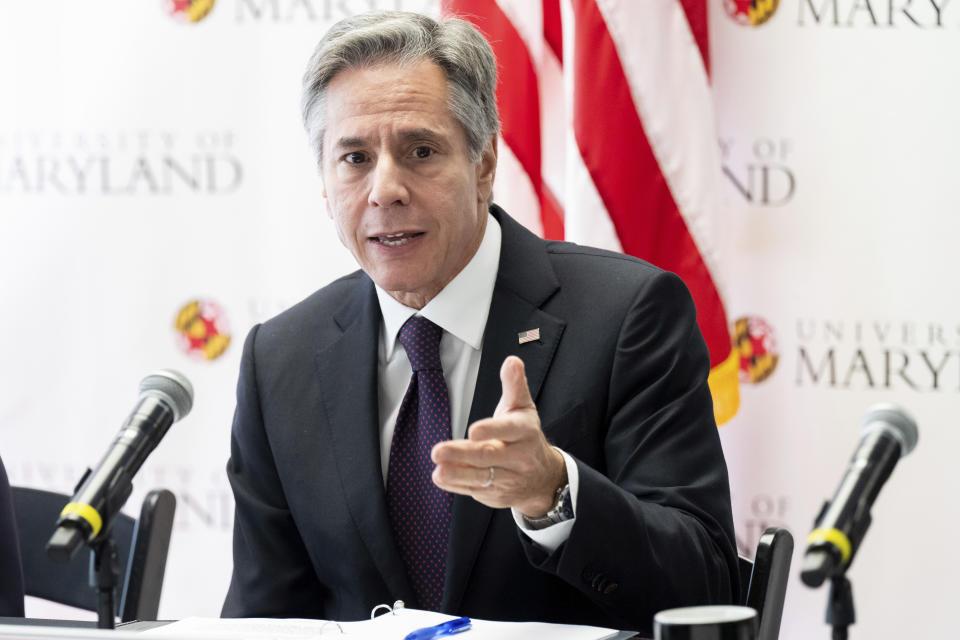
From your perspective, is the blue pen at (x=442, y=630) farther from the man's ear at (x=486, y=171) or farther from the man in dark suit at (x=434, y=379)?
the man's ear at (x=486, y=171)

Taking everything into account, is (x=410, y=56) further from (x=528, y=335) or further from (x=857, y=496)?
(x=857, y=496)

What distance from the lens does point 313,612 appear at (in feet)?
6.75

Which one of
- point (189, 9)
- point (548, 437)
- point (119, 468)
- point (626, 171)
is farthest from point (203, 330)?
point (119, 468)

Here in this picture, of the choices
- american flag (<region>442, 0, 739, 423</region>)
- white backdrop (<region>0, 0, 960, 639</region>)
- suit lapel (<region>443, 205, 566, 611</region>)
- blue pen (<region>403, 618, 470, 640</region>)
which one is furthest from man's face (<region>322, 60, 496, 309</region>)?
white backdrop (<region>0, 0, 960, 639</region>)

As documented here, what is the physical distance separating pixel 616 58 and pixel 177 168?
4.43 ft

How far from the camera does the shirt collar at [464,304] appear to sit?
2010 millimetres

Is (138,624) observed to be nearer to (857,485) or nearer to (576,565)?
(576,565)

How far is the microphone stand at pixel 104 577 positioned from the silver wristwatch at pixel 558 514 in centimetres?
54

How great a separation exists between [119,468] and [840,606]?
809mm

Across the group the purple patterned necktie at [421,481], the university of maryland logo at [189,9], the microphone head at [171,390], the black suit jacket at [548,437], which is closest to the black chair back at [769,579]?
the black suit jacket at [548,437]

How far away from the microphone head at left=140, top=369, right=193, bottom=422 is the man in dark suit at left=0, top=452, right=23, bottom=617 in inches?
31.5

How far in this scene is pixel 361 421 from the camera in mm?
1990

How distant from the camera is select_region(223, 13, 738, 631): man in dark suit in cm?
184

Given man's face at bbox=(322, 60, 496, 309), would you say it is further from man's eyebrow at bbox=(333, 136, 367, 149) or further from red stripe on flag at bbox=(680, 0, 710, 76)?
red stripe on flag at bbox=(680, 0, 710, 76)
